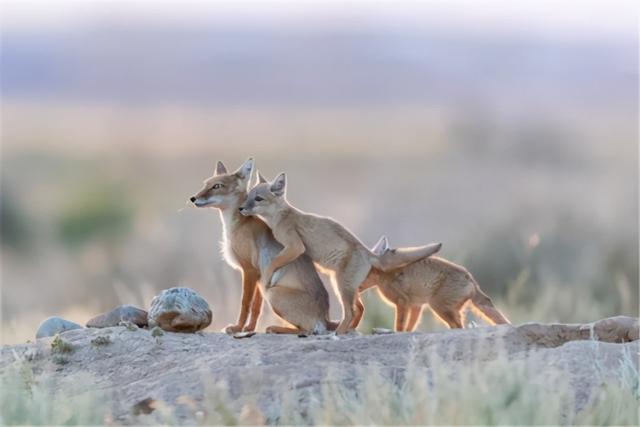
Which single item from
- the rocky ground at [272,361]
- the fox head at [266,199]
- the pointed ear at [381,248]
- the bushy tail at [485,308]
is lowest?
the rocky ground at [272,361]

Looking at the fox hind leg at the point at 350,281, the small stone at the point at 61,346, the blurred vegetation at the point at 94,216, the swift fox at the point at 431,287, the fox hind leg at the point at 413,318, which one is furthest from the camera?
the blurred vegetation at the point at 94,216

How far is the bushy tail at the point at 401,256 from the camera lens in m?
11.2

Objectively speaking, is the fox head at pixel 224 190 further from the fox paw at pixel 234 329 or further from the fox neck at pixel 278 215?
the fox paw at pixel 234 329

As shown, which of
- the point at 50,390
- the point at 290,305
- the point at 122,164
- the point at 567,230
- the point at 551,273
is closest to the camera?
the point at 50,390

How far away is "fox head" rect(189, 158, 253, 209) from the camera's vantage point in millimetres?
11516

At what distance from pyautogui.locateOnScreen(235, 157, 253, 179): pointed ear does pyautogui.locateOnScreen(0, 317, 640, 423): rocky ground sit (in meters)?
1.37

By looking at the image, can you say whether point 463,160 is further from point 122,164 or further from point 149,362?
point 149,362

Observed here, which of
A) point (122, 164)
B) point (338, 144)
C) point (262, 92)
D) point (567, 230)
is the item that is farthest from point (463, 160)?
point (262, 92)

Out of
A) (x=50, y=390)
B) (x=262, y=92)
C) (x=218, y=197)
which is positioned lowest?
(x=50, y=390)

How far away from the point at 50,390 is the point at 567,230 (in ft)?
38.0

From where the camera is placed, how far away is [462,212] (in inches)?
972

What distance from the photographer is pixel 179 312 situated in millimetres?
10898

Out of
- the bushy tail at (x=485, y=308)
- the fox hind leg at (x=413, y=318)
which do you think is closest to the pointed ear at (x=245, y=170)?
the fox hind leg at (x=413, y=318)

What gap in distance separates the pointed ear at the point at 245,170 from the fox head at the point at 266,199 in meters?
0.26
